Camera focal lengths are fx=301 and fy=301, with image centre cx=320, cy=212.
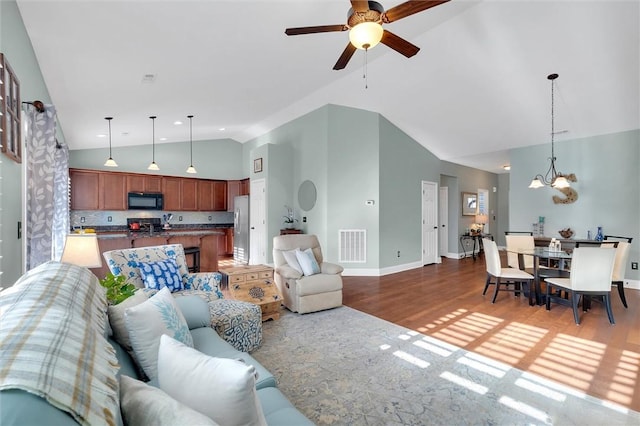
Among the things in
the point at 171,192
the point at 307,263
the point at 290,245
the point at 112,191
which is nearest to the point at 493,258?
the point at 307,263

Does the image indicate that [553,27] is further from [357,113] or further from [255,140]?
[255,140]

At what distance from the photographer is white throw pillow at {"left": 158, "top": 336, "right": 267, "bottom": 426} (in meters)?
0.85

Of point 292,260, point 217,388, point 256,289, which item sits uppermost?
point 217,388

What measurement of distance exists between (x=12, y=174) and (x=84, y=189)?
226 inches

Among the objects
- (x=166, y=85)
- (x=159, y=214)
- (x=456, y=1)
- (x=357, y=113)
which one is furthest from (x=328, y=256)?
(x=159, y=214)

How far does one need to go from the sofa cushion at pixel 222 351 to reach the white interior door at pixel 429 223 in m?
5.95

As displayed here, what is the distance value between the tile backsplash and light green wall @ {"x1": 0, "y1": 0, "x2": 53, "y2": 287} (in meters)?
5.49

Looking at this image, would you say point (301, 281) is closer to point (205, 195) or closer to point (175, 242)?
point (175, 242)

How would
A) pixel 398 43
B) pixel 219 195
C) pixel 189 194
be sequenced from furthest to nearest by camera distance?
pixel 219 195, pixel 189 194, pixel 398 43

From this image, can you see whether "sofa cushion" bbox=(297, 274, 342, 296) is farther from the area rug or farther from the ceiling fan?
the ceiling fan

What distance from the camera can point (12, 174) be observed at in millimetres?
2066

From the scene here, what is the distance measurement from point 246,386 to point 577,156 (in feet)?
23.8

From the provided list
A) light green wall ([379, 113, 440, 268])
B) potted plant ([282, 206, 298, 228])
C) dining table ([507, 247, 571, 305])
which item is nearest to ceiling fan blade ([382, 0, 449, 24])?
dining table ([507, 247, 571, 305])

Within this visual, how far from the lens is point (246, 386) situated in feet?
2.78
